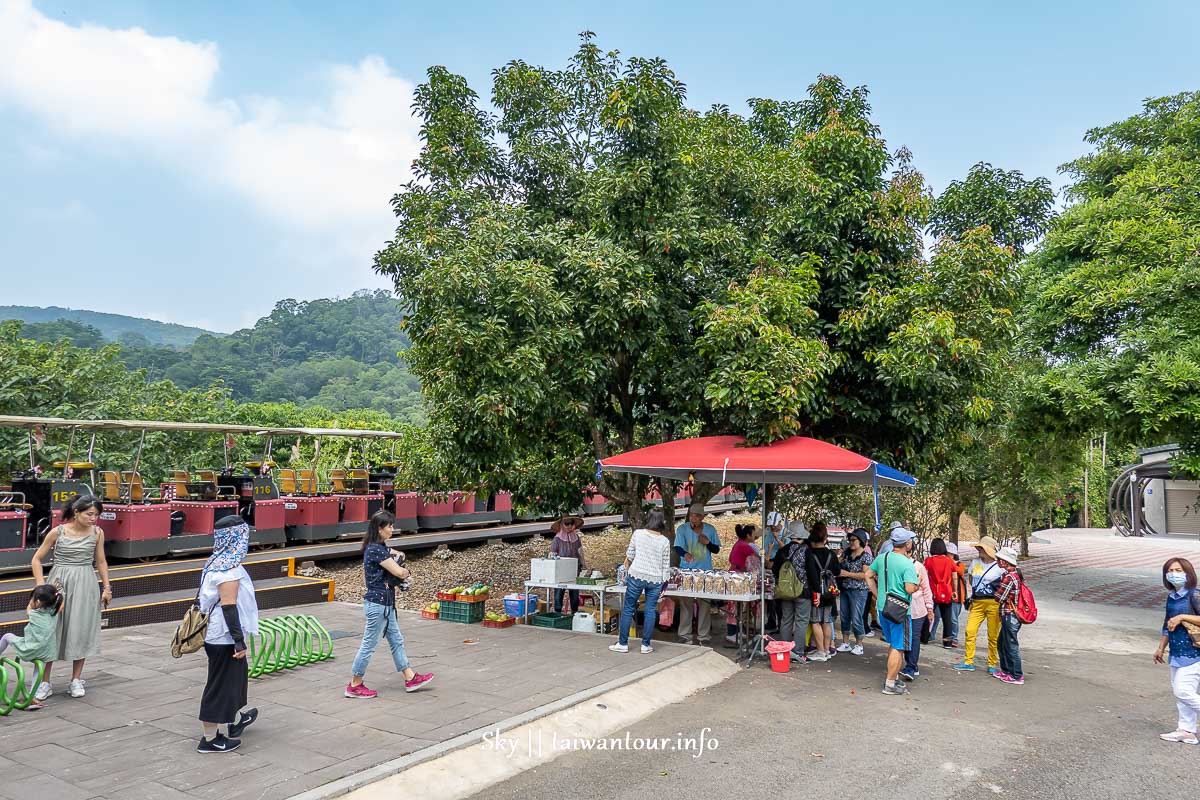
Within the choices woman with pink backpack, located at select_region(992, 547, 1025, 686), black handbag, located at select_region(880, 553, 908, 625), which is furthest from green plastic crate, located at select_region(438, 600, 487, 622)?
woman with pink backpack, located at select_region(992, 547, 1025, 686)

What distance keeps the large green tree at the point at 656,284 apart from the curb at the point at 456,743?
3.39 m

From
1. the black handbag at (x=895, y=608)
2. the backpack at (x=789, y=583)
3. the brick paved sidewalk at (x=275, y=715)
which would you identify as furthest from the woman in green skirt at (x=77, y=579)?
the black handbag at (x=895, y=608)

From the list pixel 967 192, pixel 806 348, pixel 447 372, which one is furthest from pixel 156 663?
pixel 967 192

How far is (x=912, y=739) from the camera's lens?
6445mm

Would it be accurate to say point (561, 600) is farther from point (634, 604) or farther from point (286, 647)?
point (286, 647)

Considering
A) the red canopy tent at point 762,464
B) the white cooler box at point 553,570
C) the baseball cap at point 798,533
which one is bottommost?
the white cooler box at point 553,570

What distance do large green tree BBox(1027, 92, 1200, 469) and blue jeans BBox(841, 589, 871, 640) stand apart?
507 cm

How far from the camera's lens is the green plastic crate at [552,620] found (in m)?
10.1

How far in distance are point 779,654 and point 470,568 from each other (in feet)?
28.2

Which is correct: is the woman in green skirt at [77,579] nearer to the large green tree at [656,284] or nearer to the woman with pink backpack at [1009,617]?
the large green tree at [656,284]

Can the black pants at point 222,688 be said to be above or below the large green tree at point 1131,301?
below

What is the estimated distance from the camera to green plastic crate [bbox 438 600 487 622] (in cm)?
1038

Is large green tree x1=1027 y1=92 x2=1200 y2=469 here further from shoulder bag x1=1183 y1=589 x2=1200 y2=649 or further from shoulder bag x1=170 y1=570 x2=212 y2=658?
shoulder bag x1=170 y1=570 x2=212 y2=658

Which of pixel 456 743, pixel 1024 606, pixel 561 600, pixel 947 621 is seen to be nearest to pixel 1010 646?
pixel 1024 606
